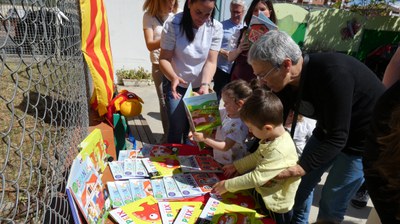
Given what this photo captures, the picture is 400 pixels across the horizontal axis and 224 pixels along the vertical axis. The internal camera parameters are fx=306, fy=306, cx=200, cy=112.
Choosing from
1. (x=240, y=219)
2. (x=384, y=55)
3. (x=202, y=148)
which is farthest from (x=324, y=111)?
(x=384, y=55)

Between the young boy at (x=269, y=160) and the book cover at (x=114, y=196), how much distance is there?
0.54 meters

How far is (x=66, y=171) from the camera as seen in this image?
5.14ft

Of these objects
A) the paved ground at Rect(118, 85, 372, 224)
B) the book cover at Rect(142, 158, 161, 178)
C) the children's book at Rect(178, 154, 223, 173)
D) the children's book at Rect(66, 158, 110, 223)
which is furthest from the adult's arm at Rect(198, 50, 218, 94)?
the paved ground at Rect(118, 85, 372, 224)

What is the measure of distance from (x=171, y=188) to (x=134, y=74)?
454 centimetres

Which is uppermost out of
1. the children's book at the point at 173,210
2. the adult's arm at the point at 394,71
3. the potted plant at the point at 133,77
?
the adult's arm at the point at 394,71

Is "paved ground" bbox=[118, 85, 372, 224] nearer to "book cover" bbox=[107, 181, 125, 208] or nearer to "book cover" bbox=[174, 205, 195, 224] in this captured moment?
"book cover" bbox=[174, 205, 195, 224]

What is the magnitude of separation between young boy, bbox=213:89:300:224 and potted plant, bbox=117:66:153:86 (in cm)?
457

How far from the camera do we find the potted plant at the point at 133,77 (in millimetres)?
5965

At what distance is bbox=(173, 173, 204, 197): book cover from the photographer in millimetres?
1766

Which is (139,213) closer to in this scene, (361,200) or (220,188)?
(220,188)

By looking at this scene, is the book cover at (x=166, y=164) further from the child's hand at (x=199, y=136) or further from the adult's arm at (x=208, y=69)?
the adult's arm at (x=208, y=69)

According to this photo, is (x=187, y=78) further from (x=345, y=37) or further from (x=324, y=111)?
(x=345, y=37)

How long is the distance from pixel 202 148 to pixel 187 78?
625mm

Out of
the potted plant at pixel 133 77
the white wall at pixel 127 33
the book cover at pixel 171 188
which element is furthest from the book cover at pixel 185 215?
the white wall at pixel 127 33
